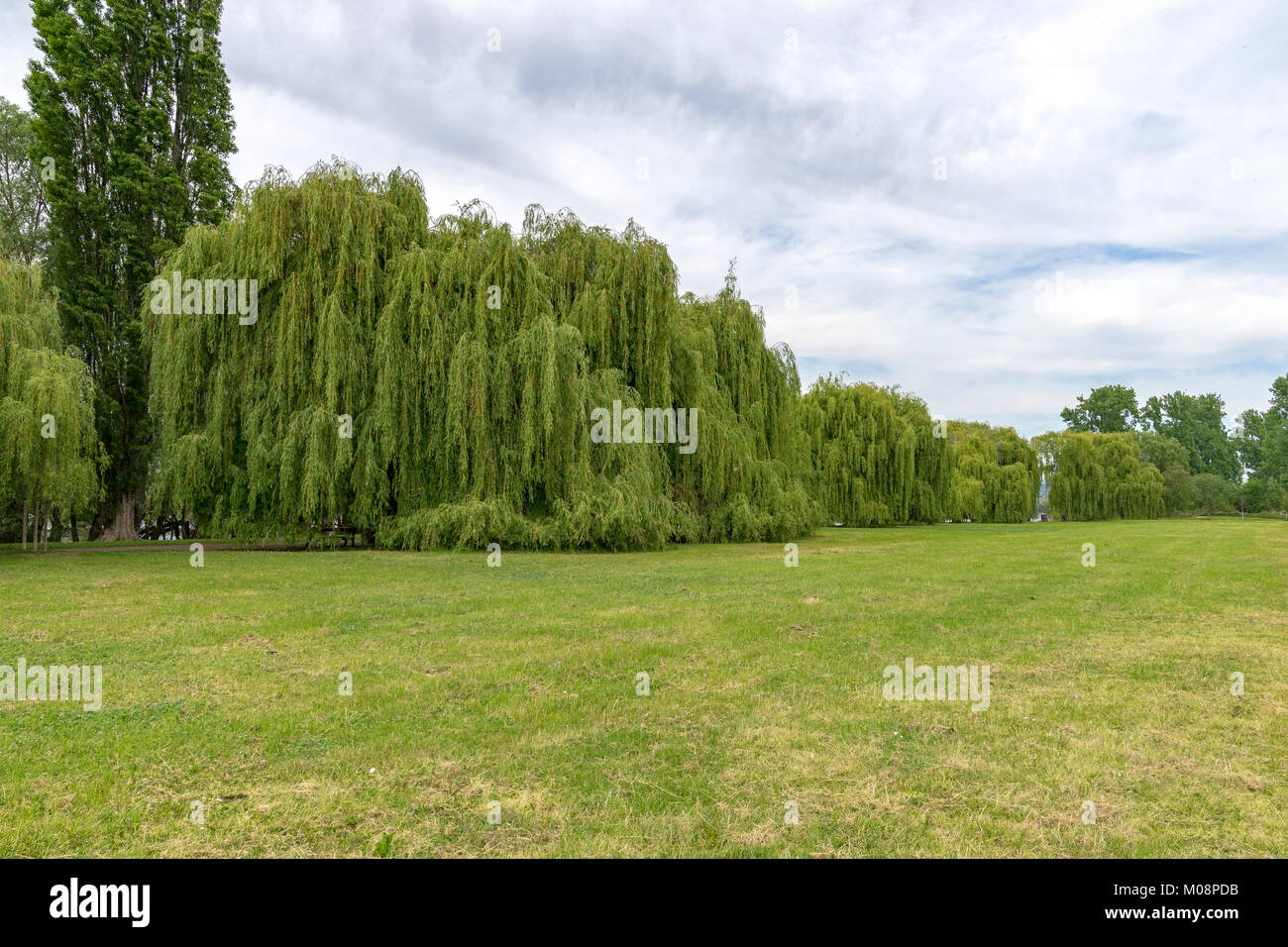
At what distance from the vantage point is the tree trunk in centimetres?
2449

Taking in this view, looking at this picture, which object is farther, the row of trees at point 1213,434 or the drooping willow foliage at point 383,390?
the row of trees at point 1213,434

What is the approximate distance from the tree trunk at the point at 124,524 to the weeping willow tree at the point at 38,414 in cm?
912

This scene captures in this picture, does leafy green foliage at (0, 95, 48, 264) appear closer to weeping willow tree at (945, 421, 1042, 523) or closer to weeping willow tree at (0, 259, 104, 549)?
weeping willow tree at (0, 259, 104, 549)

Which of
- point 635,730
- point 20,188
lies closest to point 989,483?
point 635,730

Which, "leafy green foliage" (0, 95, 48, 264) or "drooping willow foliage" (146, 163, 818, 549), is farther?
"leafy green foliage" (0, 95, 48, 264)

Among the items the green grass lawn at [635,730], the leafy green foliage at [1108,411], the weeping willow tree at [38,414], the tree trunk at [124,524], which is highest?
the leafy green foliage at [1108,411]

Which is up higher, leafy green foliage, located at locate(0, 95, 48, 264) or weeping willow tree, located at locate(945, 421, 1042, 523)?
leafy green foliage, located at locate(0, 95, 48, 264)

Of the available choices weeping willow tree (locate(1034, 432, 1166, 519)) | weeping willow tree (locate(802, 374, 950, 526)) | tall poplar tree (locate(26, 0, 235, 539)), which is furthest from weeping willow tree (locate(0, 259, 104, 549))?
weeping willow tree (locate(1034, 432, 1166, 519))

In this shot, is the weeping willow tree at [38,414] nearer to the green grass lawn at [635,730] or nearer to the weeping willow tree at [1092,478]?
the green grass lawn at [635,730]

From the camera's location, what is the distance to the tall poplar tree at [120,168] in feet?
73.7

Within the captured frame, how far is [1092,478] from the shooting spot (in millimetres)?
57000

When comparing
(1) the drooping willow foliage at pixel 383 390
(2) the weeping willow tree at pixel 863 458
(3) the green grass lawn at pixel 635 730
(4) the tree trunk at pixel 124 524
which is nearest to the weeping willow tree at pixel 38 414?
(1) the drooping willow foliage at pixel 383 390

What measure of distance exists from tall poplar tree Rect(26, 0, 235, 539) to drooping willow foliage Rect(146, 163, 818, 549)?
19.7 feet
